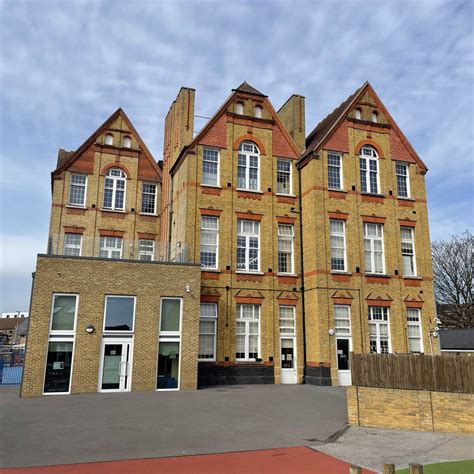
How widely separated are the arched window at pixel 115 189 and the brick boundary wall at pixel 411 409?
1909cm

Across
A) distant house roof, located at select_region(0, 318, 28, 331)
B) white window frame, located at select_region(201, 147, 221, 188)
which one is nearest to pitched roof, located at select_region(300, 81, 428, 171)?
white window frame, located at select_region(201, 147, 221, 188)

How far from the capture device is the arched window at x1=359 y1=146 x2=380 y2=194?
25.8 metres

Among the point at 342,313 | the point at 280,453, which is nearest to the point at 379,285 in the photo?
the point at 342,313

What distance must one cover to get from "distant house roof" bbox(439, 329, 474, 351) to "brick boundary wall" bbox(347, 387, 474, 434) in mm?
30172

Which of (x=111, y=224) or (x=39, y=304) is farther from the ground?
(x=111, y=224)

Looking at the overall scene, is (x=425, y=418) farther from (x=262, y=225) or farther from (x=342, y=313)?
(x=262, y=225)

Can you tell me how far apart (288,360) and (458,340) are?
2378cm

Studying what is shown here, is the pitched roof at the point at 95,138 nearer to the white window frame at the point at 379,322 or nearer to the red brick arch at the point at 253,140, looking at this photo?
the red brick arch at the point at 253,140

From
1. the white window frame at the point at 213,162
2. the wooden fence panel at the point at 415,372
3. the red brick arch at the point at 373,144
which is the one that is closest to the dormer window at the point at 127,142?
the white window frame at the point at 213,162

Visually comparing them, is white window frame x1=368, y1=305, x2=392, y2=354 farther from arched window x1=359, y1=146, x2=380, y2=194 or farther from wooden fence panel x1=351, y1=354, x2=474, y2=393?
wooden fence panel x1=351, y1=354, x2=474, y2=393

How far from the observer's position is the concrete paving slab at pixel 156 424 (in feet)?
31.2

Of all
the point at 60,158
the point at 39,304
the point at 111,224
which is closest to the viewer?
the point at 39,304

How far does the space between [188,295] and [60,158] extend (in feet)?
48.3

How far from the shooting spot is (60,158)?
29.0 m
